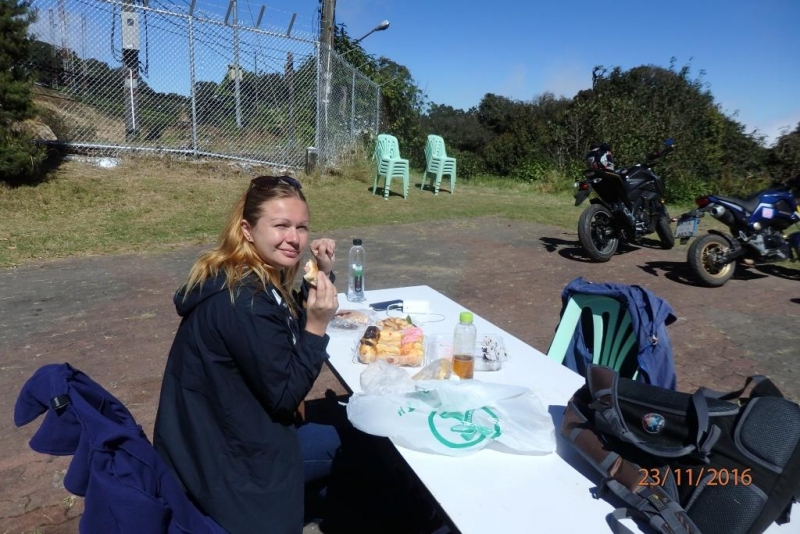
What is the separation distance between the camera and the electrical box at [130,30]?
8.99m

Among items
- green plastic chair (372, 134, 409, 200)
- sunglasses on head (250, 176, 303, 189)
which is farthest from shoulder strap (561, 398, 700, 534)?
green plastic chair (372, 134, 409, 200)

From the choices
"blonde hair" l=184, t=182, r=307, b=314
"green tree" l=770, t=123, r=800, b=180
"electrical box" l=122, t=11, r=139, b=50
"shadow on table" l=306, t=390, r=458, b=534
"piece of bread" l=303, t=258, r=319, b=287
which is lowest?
"shadow on table" l=306, t=390, r=458, b=534

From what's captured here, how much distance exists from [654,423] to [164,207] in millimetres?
8465

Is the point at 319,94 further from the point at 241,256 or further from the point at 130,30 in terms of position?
the point at 241,256

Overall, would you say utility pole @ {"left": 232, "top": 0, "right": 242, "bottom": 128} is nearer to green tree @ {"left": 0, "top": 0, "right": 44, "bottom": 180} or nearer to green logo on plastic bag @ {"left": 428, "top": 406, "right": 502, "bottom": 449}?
green tree @ {"left": 0, "top": 0, "right": 44, "bottom": 180}

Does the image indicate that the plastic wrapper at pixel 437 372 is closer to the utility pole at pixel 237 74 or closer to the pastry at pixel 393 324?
the pastry at pixel 393 324

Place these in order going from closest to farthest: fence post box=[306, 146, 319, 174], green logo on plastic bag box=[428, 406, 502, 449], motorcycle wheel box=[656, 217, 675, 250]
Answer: green logo on plastic bag box=[428, 406, 502, 449] → motorcycle wheel box=[656, 217, 675, 250] → fence post box=[306, 146, 319, 174]

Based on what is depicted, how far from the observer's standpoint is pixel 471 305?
5297 millimetres

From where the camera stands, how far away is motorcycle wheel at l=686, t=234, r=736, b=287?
6.14m

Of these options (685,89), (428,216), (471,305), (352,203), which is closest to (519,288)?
(471,305)

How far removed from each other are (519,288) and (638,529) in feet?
15.3

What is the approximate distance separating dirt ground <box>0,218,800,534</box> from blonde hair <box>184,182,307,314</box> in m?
1.44

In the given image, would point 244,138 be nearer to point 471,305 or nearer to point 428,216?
point 428,216

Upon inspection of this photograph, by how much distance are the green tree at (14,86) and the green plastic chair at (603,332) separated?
26.5 feet
